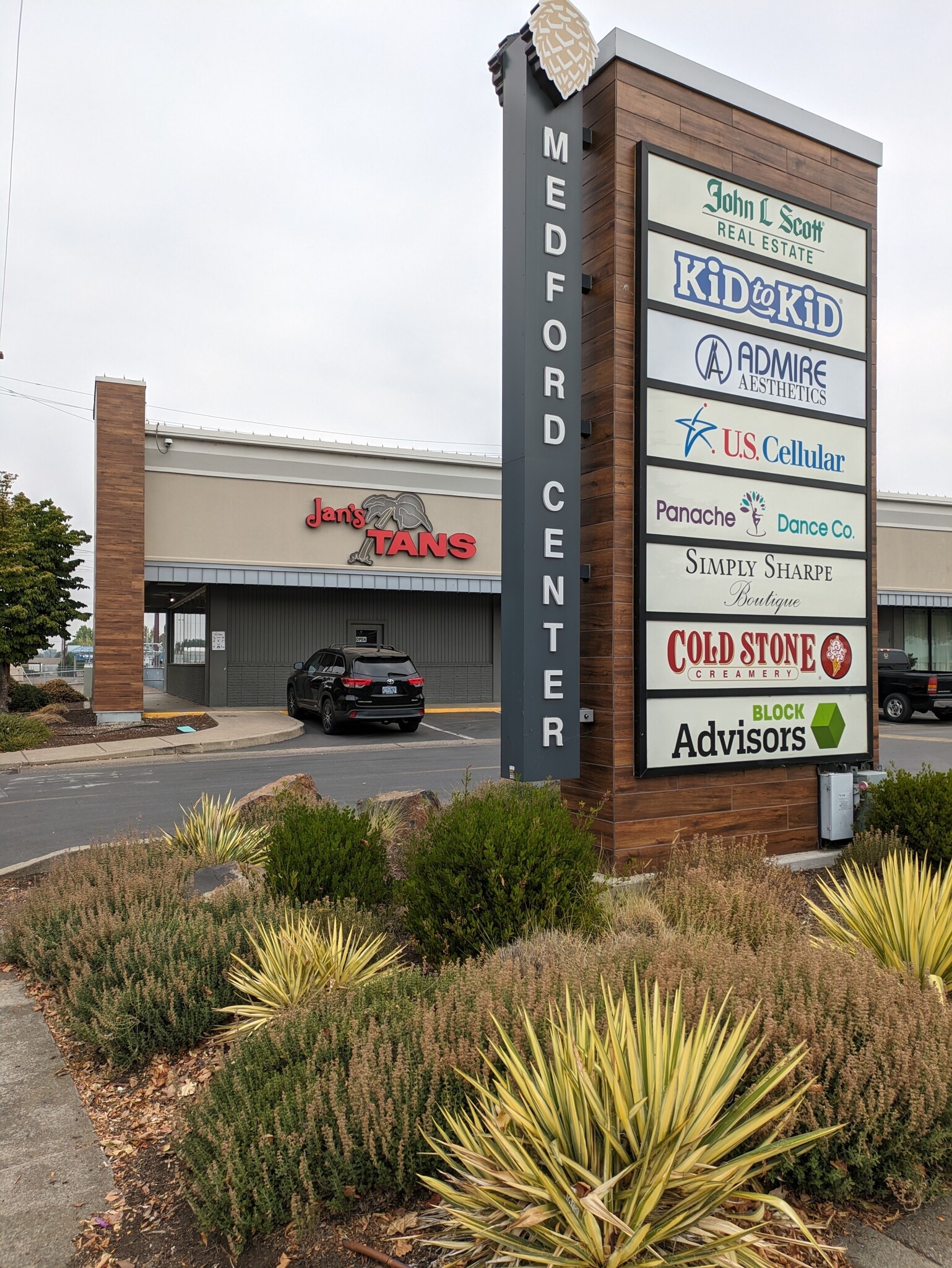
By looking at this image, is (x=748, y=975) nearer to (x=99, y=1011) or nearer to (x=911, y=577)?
(x=99, y=1011)

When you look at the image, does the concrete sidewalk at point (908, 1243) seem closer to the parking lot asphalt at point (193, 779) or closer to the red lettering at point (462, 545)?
the parking lot asphalt at point (193, 779)

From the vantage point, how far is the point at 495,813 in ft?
15.2

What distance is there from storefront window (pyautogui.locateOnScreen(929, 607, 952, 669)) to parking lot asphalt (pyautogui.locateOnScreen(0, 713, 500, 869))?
78.0 feet

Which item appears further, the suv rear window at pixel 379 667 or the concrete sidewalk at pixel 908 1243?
the suv rear window at pixel 379 667

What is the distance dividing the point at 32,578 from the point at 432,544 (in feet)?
31.8

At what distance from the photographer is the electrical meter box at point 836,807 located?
7.28 m

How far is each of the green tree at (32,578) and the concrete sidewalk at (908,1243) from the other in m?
20.6

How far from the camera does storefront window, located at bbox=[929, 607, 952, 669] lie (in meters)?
35.4

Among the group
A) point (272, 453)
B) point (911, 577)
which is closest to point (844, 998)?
point (272, 453)

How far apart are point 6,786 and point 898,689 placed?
808 inches

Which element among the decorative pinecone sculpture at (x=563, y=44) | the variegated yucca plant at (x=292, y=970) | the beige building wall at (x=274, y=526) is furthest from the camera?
the beige building wall at (x=274, y=526)

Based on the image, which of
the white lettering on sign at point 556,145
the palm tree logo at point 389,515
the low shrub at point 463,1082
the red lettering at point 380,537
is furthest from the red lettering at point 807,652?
the red lettering at point 380,537

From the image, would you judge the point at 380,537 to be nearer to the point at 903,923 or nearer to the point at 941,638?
the point at 903,923

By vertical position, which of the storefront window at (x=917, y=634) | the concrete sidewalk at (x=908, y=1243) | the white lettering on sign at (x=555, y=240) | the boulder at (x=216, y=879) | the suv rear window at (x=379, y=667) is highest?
the white lettering on sign at (x=555, y=240)
